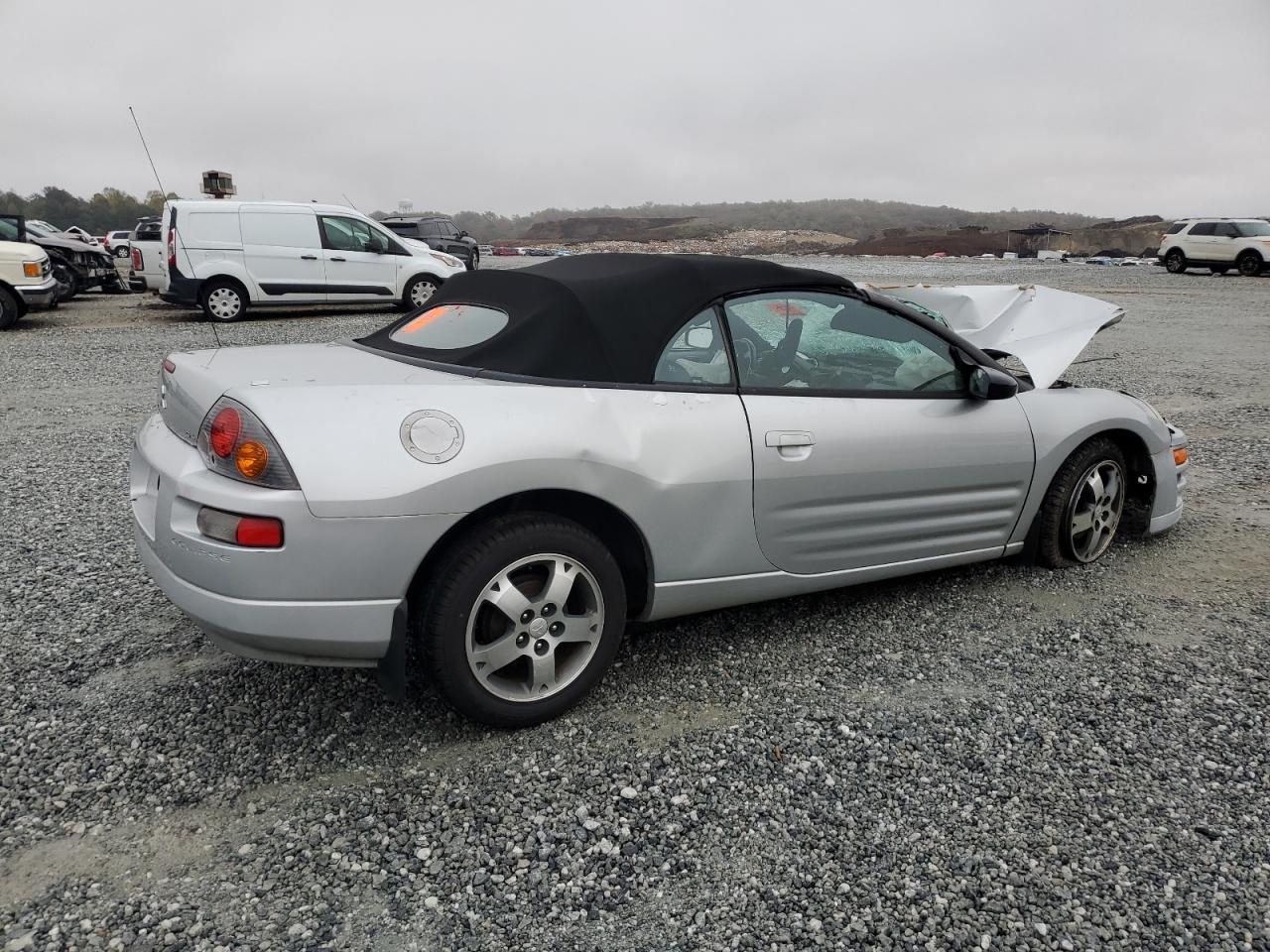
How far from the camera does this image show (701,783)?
8.47ft

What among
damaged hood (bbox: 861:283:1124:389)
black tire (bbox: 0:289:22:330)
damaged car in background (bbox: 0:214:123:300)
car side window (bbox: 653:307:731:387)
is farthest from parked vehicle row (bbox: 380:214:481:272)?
car side window (bbox: 653:307:731:387)

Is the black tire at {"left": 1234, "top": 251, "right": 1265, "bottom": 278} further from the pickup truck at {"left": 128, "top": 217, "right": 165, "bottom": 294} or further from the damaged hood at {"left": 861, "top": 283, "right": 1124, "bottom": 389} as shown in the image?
the pickup truck at {"left": 128, "top": 217, "right": 165, "bottom": 294}

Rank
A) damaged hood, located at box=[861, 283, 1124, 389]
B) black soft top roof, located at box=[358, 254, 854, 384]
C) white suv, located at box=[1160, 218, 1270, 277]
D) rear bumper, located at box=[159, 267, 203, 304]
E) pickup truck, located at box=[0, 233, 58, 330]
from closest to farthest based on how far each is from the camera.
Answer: black soft top roof, located at box=[358, 254, 854, 384], damaged hood, located at box=[861, 283, 1124, 389], pickup truck, located at box=[0, 233, 58, 330], rear bumper, located at box=[159, 267, 203, 304], white suv, located at box=[1160, 218, 1270, 277]

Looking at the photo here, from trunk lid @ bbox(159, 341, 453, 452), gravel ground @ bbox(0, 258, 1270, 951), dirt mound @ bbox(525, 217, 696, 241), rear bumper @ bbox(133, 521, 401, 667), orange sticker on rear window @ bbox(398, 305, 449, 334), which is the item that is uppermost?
orange sticker on rear window @ bbox(398, 305, 449, 334)

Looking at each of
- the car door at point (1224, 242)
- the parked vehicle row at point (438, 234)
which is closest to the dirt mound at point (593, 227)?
the parked vehicle row at point (438, 234)

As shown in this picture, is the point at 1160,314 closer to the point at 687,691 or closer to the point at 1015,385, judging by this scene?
the point at 1015,385

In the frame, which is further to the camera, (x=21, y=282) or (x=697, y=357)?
(x=21, y=282)

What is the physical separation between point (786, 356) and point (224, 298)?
12580 millimetres

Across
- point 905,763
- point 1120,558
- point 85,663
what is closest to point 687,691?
point 905,763

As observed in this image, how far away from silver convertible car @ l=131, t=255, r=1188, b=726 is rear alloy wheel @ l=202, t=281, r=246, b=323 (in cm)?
1156

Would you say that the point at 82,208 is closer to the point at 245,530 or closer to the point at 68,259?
the point at 68,259

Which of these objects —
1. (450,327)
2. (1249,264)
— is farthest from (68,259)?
(1249,264)

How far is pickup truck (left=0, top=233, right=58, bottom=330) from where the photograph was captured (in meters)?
12.7

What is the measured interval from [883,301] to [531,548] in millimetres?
1804
